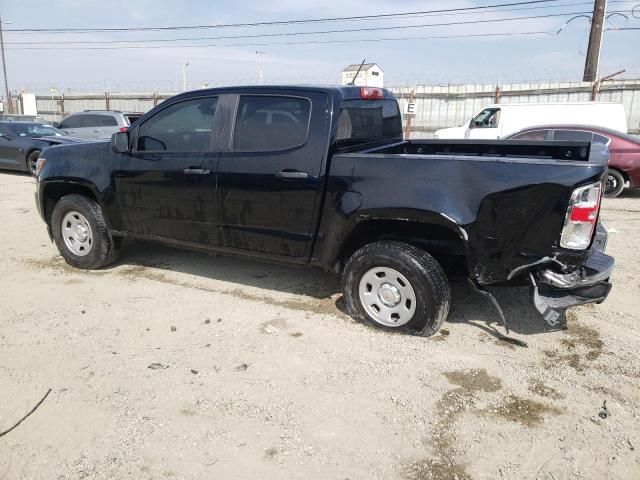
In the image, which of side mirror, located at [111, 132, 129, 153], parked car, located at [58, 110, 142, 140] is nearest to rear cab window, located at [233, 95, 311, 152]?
side mirror, located at [111, 132, 129, 153]

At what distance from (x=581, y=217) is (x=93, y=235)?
14.7 ft

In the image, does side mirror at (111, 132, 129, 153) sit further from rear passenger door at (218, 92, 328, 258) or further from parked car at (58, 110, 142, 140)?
parked car at (58, 110, 142, 140)

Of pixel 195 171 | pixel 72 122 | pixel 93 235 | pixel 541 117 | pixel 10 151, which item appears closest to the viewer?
pixel 195 171

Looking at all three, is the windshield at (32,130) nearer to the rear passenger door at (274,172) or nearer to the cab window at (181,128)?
the cab window at (181,128)

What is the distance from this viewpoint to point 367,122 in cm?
458

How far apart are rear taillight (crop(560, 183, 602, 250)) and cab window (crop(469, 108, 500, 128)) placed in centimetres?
1047

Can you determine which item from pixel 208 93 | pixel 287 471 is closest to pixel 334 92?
pixel 208 93

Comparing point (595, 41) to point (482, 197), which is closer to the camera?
point (482, 197)

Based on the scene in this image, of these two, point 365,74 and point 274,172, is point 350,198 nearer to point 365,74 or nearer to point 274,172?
point 274,172

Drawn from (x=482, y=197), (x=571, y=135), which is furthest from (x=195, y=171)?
(x=571, y=135)

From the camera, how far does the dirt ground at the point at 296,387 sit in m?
2.62

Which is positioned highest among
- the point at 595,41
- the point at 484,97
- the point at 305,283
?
the point at 595,41

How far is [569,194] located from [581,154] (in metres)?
1.12

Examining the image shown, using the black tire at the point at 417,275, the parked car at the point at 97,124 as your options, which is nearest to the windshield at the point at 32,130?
the parked car at the point at 97,124
